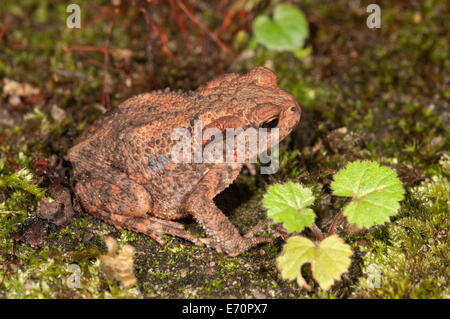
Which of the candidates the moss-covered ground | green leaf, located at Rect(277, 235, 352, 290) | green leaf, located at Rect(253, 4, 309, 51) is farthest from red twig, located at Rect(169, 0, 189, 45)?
green leaf, located at Rect(277, 235, 352, 290)

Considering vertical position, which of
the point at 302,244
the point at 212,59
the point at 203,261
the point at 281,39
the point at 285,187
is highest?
the point at 281,39

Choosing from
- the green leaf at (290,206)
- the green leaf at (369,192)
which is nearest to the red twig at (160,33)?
the green leaf at (290,206)

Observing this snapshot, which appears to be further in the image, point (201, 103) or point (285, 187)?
point (201, 103)

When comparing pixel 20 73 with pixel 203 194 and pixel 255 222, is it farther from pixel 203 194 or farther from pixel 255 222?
pixel 255 222

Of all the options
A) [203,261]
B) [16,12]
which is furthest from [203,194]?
[16,12]

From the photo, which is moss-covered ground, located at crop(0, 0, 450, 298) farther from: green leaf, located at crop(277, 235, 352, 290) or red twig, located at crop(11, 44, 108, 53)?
green leaf, located at crop(277, 235, 352, 290)

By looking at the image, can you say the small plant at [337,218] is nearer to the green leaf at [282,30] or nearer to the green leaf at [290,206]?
the green leaf at [290,206]

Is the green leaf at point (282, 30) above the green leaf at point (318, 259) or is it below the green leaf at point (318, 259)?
above
